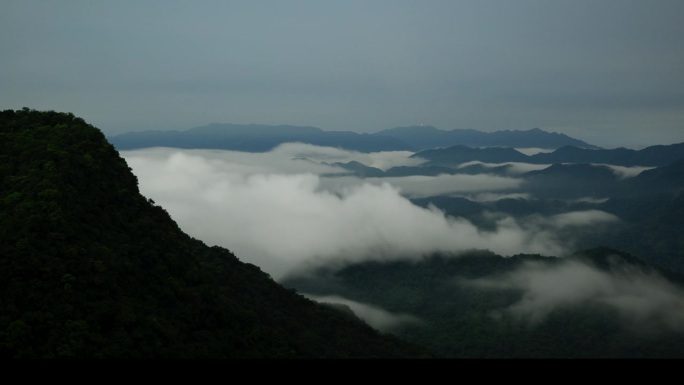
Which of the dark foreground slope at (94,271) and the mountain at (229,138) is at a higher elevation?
the mountain at (229,138)

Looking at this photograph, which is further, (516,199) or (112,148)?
(516,199)

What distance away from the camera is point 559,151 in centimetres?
15238

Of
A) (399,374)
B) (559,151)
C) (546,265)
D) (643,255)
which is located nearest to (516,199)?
(643,255)

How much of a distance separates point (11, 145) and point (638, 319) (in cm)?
4333

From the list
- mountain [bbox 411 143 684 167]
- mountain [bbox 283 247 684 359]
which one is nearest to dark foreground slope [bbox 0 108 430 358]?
mountain [bbox 283 247 684 359]

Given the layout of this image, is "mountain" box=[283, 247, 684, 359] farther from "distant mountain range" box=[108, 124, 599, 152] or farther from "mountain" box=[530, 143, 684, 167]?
"mountain" box=[530, 143, 684, 167]

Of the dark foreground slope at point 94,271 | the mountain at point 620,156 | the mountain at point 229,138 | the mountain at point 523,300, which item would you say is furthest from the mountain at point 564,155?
the dark foreground slope at point 94,271

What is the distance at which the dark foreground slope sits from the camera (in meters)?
8.38

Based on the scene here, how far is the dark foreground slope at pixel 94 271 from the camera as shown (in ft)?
27.5

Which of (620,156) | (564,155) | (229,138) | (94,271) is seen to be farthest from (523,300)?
(564,155)

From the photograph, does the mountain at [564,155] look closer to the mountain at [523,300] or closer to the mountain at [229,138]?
the mountain at [229,138]

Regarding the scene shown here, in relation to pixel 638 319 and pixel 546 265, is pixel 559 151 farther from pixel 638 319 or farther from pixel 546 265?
pixel 638 319

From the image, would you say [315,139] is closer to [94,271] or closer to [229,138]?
[229,138]

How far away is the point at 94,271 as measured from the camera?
986cm
